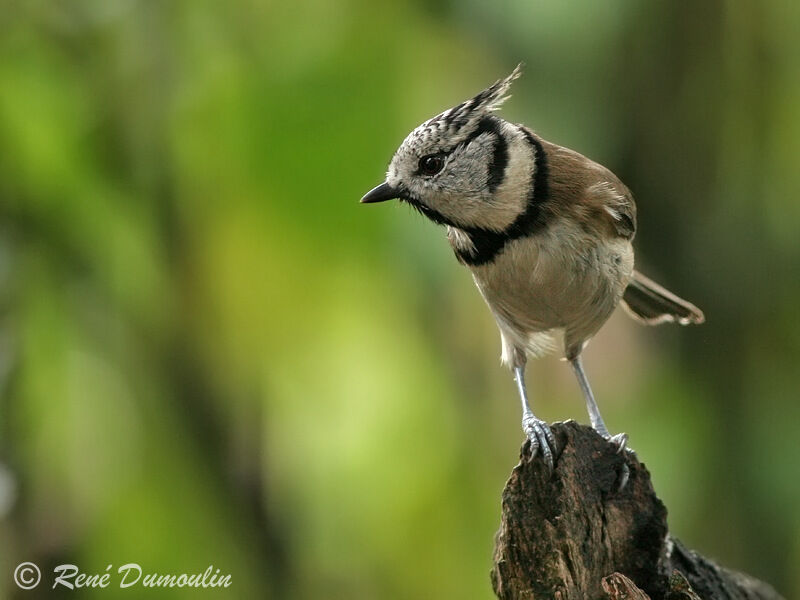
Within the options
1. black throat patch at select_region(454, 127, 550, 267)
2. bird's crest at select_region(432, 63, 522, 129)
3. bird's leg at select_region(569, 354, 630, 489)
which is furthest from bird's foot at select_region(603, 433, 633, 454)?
bird's crest at select_region(432, 63, 522, 129)

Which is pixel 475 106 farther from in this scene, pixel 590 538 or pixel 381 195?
pixel 590 538

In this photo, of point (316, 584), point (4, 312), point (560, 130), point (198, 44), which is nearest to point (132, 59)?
point (198, 44)

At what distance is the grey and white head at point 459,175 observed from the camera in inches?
151

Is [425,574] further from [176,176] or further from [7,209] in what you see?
[7,209]

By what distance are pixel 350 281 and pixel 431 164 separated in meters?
1.22

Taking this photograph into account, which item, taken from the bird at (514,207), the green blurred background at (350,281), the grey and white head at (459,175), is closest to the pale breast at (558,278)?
the bird at (514,207)

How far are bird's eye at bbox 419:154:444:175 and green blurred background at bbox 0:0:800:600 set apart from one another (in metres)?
0.97

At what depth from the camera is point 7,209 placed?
14.0ft

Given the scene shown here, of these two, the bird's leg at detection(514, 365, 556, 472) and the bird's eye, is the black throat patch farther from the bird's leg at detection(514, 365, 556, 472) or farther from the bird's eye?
the bird's leg at detection(514, 365, 556, 472)

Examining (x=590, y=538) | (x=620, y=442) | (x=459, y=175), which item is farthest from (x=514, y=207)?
(x=590, y=538)

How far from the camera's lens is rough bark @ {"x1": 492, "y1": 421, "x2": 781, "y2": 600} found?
9.84 ft

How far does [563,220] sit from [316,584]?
86.0 inches

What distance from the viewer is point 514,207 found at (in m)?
3.86

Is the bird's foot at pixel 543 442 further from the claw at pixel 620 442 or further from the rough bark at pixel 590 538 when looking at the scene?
the claw at pixel 620 442
